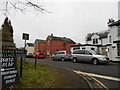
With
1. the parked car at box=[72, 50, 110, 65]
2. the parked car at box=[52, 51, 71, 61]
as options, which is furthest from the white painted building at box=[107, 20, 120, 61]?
the parked car at box=[52, 51, 71, 61]

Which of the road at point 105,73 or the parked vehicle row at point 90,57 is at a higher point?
the parked vehicle row at point 90,57

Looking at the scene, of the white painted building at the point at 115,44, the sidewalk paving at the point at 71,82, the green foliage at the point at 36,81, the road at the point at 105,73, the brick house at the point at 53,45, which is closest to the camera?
Result: the green foliage at the point at 36,81

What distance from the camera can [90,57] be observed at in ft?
46.8

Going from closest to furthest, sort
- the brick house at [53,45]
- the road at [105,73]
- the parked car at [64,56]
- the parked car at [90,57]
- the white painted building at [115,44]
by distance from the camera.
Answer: the road at [105,73] < the parked car at [90,57] < the white painted building at [115,44] < the parked car at [64,56] < the brick house at [53,45]

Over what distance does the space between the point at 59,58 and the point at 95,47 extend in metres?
10.7

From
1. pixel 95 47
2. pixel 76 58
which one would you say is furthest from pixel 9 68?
pixel 95 47

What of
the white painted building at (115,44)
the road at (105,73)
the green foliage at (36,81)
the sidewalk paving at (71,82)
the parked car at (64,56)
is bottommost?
the road at (105,73)

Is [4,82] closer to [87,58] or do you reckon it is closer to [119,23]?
[87,58]

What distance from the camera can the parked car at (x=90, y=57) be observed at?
535 inches

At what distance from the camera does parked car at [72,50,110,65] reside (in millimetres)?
13586

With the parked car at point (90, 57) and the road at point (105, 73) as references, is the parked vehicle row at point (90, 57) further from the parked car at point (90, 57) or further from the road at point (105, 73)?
the road at point (105, 73)

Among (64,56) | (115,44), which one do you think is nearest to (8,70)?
(64,56)

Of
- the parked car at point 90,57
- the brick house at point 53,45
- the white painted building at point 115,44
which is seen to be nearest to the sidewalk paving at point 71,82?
the parked car at point 90,57

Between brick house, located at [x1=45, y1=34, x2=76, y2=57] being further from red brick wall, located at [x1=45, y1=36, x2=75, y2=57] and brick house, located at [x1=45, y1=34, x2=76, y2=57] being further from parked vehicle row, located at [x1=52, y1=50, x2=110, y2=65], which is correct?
parked vehicle row, located at [x1=52, y1=50, x2=110, y2=65]
